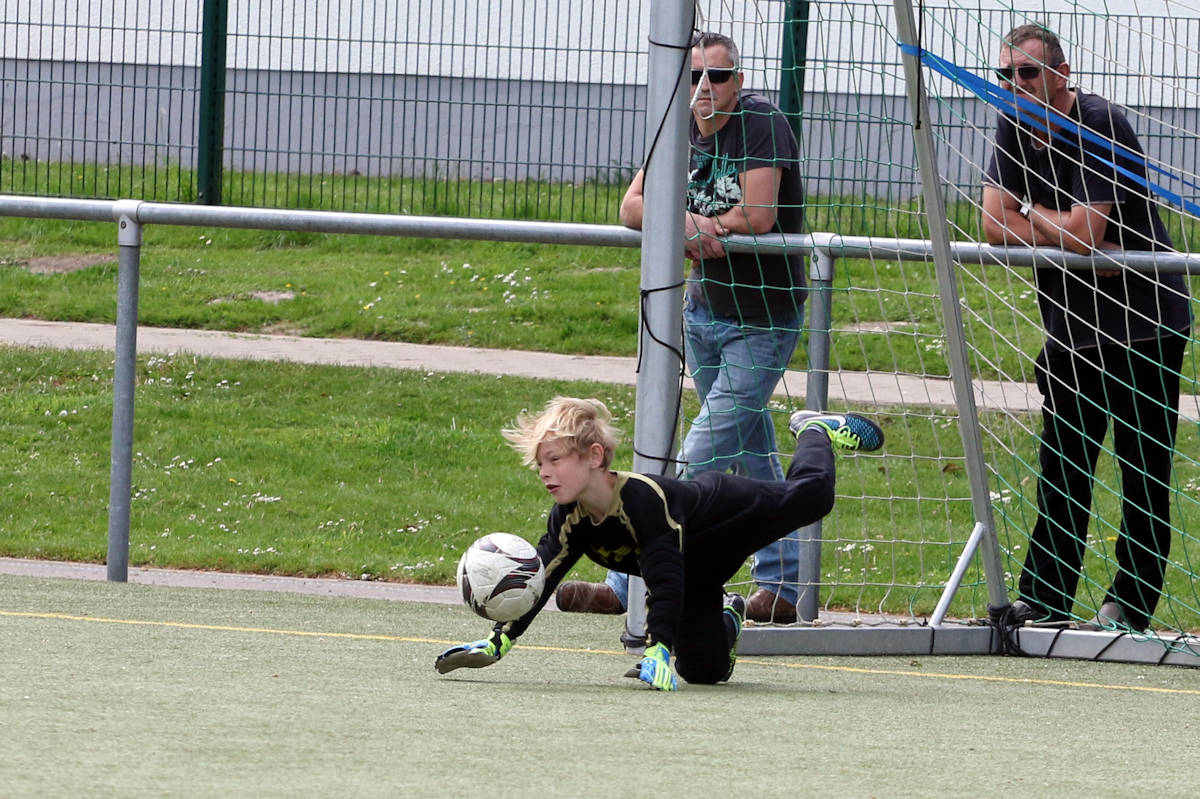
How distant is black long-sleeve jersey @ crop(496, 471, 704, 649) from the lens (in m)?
4.55

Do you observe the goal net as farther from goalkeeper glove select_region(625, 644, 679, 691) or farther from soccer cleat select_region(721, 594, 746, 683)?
goalkeeper glove select_region(625, 644, 679, 691)

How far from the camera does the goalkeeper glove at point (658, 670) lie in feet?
14.7

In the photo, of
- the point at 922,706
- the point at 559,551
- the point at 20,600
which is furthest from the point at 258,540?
the point at 922,706

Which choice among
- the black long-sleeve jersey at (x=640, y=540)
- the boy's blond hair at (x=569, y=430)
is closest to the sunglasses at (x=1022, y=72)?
the black long-sleeve jersey at (x=640, y=540)

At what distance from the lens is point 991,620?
5.74 meters

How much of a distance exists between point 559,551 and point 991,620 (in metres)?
1.66

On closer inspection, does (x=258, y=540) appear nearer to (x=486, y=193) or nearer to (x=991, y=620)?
(x=991, y=620)

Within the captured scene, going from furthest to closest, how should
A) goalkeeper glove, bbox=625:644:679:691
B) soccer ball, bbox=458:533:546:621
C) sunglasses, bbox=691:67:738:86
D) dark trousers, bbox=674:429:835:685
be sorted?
sunglasses, bbox=691:67:738:86, dark trousers, bbox=674:429:835:685, soccer ball, bbox=458:533:546:621, goalkeeper glove, bbox=625:644:679:691

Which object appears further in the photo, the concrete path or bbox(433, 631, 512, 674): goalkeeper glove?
the concrete path

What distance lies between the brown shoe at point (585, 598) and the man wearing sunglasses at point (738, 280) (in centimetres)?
56

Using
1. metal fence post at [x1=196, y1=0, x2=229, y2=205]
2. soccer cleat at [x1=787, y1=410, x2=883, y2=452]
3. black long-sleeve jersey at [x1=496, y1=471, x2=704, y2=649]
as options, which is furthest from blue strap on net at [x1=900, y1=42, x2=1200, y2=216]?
metal fence post at [x1=196, y1=0, x2=229, y2=205]

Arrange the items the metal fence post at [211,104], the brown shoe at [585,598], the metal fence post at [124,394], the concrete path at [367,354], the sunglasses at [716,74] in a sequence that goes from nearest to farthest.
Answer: the sunglasses at [716,74] < the brown shoe at [585,598] < the metal fence post at [124,394] < the concrete path at [367,354] < the metal fence post at [211,104]

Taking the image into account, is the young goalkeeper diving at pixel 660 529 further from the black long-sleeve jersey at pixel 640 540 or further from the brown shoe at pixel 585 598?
the brown shoe at pixel 585 598

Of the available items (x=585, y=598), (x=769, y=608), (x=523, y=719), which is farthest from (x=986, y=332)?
(x=523, y=719)
